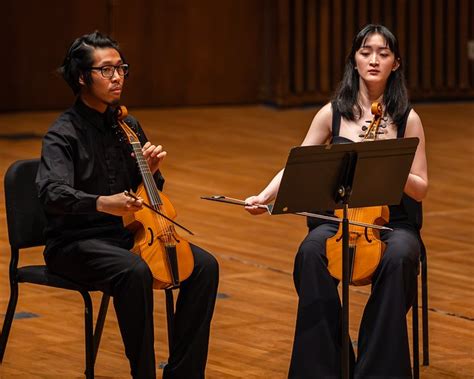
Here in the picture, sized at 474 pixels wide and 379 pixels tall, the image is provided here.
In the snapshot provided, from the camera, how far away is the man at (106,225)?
3.46 m

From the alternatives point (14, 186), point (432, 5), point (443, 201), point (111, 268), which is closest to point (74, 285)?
point (111, 268)

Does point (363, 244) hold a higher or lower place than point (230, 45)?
higher

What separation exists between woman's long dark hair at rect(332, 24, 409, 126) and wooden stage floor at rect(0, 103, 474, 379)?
864 mm

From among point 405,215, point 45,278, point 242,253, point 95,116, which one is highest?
point 95,116

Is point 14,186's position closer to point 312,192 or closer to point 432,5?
point 312,192

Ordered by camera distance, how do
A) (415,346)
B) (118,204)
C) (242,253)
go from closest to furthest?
(118,204), (415,346), (242,253)

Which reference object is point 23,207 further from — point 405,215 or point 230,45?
point 230,45

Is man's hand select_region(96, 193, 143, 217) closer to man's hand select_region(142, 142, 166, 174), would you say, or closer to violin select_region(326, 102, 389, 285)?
man's hand select_region(142, 142, 166, 174)

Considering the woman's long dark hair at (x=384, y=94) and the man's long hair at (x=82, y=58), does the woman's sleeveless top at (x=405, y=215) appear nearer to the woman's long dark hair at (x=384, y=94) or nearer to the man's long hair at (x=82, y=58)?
the woman's long dark hair at (x=384, y=94)

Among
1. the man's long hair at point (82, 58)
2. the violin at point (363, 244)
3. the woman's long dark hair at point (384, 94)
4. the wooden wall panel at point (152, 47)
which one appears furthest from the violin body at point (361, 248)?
the wooden wall panel at point (152, 47)

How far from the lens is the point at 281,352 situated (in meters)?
4.15

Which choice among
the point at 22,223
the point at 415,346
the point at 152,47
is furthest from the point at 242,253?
the point at 152,47

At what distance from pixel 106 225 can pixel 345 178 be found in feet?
2.56

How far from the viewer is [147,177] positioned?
11.5 feet
